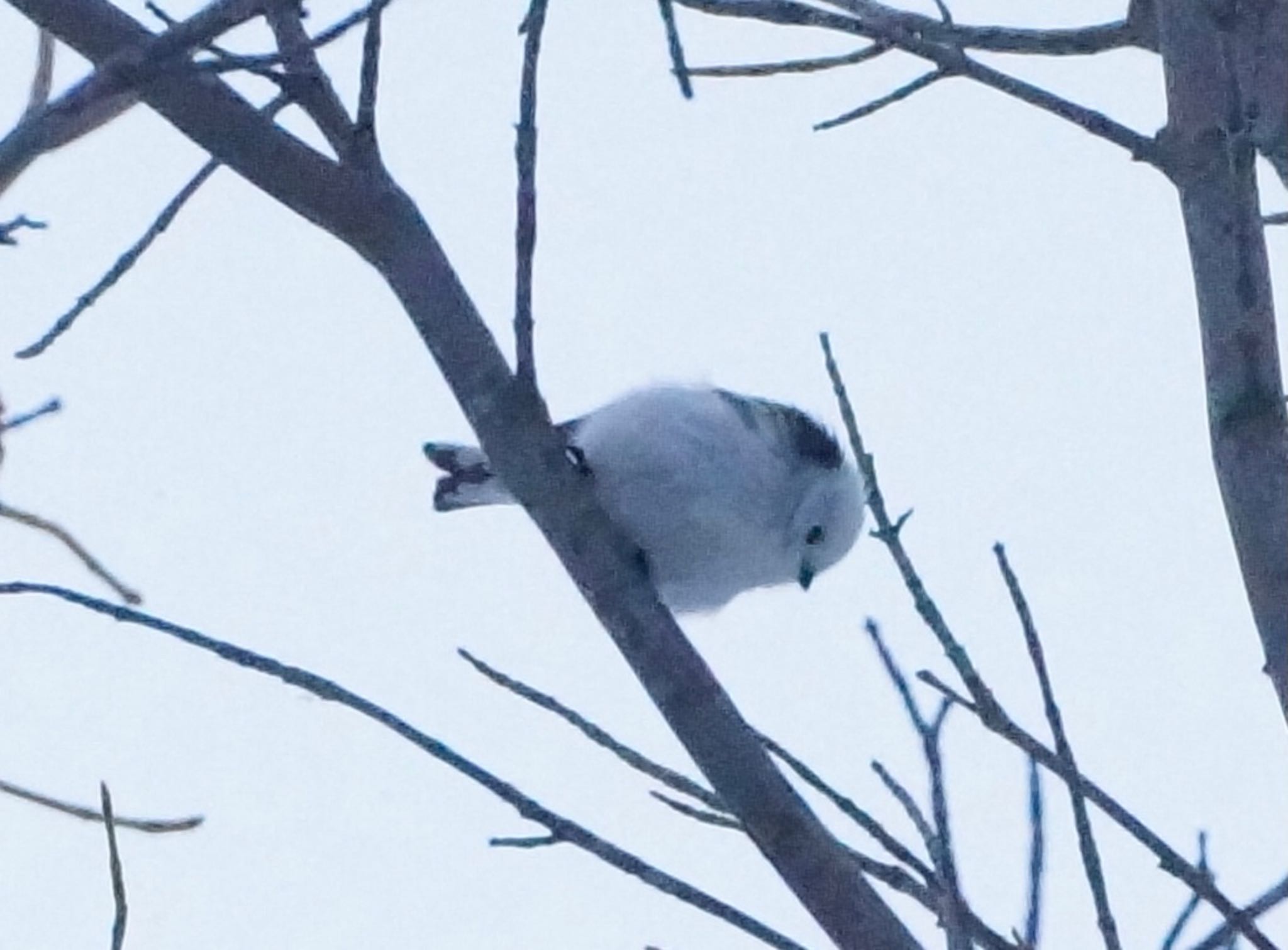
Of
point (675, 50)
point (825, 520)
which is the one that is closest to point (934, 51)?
point (675, 50)

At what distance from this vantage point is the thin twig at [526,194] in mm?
2598

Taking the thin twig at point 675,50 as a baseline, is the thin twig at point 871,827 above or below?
below

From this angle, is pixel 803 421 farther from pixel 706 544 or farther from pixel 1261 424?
pixel 1261 424

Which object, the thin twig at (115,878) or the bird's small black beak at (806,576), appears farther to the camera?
the bird's small black beak at (806,576)

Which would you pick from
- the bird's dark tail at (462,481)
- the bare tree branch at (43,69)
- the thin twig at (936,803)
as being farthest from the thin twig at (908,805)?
the bird's dark tail at (462,481)

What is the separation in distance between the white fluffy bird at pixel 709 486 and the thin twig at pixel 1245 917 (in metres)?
2.39

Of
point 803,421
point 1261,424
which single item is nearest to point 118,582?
point 1261,424

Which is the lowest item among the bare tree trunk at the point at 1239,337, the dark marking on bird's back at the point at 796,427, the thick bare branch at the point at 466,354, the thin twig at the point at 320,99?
the bare tree trunk at the point at 1239,337

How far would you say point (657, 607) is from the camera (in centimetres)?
289

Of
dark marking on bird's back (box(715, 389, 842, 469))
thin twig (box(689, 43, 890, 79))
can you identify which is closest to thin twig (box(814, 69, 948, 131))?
thin twig (box(689, 43, 890, 79))

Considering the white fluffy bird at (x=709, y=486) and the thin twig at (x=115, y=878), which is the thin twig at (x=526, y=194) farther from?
the white fluffy bird at (x=709, y=486)

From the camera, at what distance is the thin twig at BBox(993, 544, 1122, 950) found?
7.82ft

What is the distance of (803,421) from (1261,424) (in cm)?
346

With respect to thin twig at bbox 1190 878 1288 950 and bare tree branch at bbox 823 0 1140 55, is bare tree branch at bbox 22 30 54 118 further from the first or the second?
thin twig at bbox 1190 878 1288 950
